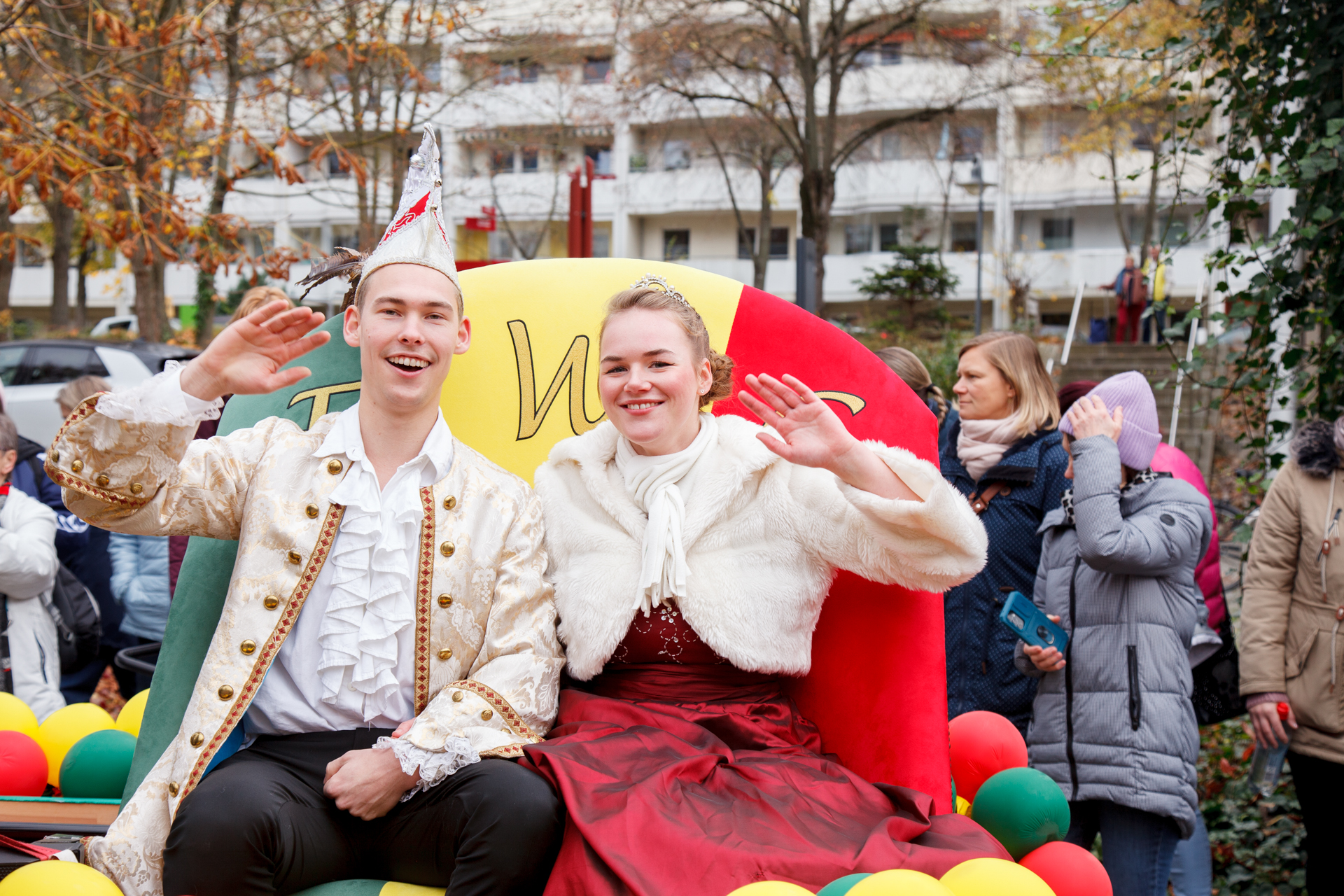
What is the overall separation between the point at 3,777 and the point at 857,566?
258 cm

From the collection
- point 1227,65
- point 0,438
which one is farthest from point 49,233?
point 1227,65

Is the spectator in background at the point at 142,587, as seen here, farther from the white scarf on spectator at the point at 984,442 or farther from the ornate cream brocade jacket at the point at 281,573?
the white scarf on spectator at the point at 984,442

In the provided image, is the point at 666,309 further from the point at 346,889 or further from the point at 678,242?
the point at 678,242

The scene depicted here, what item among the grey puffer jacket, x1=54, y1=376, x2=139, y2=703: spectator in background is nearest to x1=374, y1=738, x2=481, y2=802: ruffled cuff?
the grey puffer jacket

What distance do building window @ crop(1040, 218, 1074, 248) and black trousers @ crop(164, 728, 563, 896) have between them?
3125 cm

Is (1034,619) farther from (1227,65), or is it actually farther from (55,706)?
(55,706)

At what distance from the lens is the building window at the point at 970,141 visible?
21.9m

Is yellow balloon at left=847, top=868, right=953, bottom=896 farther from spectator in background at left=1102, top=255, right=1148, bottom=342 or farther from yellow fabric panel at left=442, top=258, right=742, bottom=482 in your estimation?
spectator in background at left=1102, top=255, right=1148, bottom=342

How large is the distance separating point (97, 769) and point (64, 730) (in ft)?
1.26

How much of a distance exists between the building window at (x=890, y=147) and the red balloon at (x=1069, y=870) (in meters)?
28.1

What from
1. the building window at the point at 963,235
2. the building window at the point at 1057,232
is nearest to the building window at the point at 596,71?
the building window at the point at 963,235

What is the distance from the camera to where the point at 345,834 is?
238cm

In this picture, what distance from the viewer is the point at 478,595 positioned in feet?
8.60

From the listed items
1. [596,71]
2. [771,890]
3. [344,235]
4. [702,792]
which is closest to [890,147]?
[596,71]
